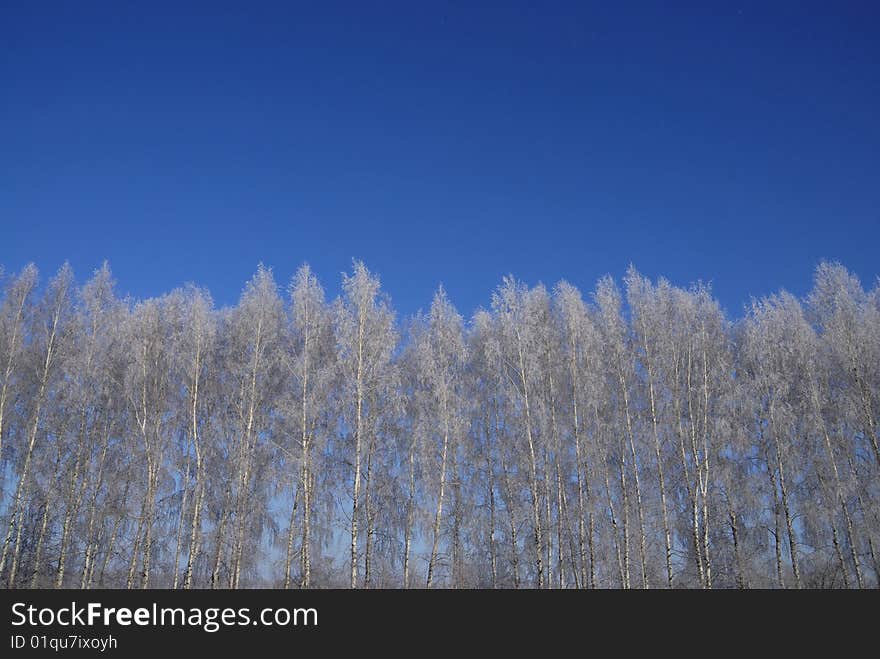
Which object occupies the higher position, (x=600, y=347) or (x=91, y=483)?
(x=600, y=347)

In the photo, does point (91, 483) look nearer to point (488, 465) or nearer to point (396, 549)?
point (396, 549)

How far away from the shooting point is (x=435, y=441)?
21.6 m

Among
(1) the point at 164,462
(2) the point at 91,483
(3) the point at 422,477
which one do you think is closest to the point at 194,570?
(1) the point at 164,462

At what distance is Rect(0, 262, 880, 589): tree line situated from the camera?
20938 mm

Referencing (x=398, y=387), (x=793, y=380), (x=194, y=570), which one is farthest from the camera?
(x=793, y=380)

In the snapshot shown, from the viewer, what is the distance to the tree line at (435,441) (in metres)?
20.9

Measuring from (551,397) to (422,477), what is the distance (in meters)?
5.51

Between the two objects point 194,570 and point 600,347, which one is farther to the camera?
point 600,347

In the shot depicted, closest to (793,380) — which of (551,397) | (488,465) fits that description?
(551,397)

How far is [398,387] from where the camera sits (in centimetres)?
2216
